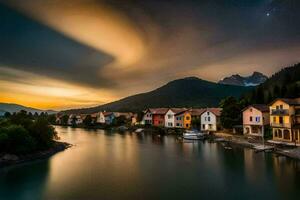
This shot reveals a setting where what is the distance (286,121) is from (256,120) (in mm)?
8323

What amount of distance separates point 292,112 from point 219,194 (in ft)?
74.3

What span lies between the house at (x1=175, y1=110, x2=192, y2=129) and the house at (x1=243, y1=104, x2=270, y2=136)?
21.6m

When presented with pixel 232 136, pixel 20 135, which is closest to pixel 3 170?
pixel 20 135

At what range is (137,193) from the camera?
1856 centimetres

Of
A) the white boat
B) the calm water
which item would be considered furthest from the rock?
the white boat

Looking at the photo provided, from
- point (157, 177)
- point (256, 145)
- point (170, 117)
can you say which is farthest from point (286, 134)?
point (170, 117)

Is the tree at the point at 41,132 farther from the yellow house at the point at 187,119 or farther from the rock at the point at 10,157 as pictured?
the yellow house at the point at 187,119

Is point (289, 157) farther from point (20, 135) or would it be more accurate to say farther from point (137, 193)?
point (20, 135)

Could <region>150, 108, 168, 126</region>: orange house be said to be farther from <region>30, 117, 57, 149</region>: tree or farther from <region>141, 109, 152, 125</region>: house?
<region>30, 117, 57, 149</region>: tree

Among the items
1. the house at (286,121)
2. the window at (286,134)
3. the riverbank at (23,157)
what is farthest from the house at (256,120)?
the riverbank at (23,157)

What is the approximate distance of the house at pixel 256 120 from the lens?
139 feet

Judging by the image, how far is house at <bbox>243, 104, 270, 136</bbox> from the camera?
42.3 m

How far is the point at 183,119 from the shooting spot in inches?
2648

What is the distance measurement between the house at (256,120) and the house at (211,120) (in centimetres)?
1042
